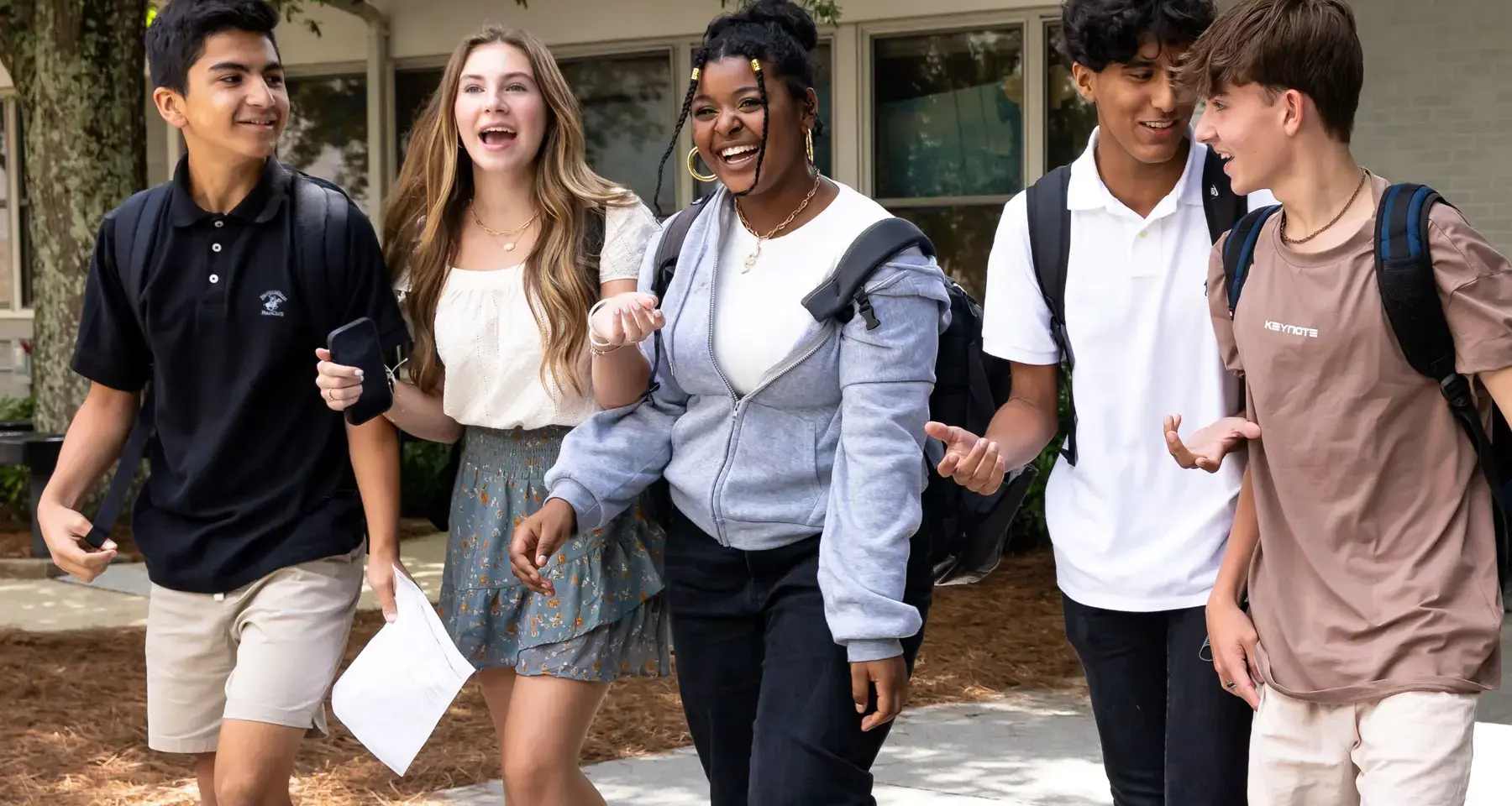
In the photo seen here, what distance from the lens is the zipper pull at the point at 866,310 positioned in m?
3.26

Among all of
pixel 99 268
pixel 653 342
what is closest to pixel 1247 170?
pixel 653 342

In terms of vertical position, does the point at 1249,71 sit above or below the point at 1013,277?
above

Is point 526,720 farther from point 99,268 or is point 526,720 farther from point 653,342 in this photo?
point 99,268

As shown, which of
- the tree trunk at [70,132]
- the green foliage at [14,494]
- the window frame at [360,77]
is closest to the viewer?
the tree trunk at [70,132]

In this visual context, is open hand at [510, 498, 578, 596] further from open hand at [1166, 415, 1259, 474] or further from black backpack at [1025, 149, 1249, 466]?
open hand at [1166, 415, 1259, 474]

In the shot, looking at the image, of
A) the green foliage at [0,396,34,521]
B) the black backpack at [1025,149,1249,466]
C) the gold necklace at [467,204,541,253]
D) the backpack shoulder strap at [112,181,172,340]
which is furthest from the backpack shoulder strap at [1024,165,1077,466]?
the green foliage at [0,396,34,521]

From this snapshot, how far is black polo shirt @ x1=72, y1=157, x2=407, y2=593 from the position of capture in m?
3.79

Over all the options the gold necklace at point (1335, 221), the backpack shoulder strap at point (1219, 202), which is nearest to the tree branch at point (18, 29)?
the backpack shoulder strap at point (1219, 202)

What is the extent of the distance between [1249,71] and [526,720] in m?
2.05

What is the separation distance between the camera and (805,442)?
339 centimetres

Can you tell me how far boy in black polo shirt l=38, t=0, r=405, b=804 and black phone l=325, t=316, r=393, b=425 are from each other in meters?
0.14

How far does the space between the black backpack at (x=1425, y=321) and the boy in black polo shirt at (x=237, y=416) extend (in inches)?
84.6

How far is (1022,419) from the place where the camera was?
338cm

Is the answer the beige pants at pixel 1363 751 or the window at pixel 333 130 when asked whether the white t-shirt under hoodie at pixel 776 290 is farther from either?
the window at pixel 333 130
